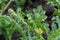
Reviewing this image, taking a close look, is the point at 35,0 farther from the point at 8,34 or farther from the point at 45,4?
the point at 8,34

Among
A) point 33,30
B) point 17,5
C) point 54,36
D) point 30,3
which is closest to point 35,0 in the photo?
point 30,3

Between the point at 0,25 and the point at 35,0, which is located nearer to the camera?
the point at 0,25

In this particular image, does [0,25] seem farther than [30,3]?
No

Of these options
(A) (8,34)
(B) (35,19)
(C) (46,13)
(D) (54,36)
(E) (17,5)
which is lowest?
(D) (54,36)

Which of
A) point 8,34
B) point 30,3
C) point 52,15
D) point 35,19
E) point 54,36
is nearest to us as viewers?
point 54,36

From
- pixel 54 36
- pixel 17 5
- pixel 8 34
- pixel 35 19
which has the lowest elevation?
pixel 54 36

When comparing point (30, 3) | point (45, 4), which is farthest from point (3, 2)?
point (45, 4)

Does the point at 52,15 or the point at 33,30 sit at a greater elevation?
the point at 52,15

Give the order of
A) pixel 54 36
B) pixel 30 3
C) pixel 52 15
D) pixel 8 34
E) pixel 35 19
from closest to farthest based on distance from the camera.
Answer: pixel 54 36
pixel 8 34
pixel 35 19
pixel 52 15
pixel 30 3

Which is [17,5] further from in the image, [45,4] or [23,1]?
[45,4]
